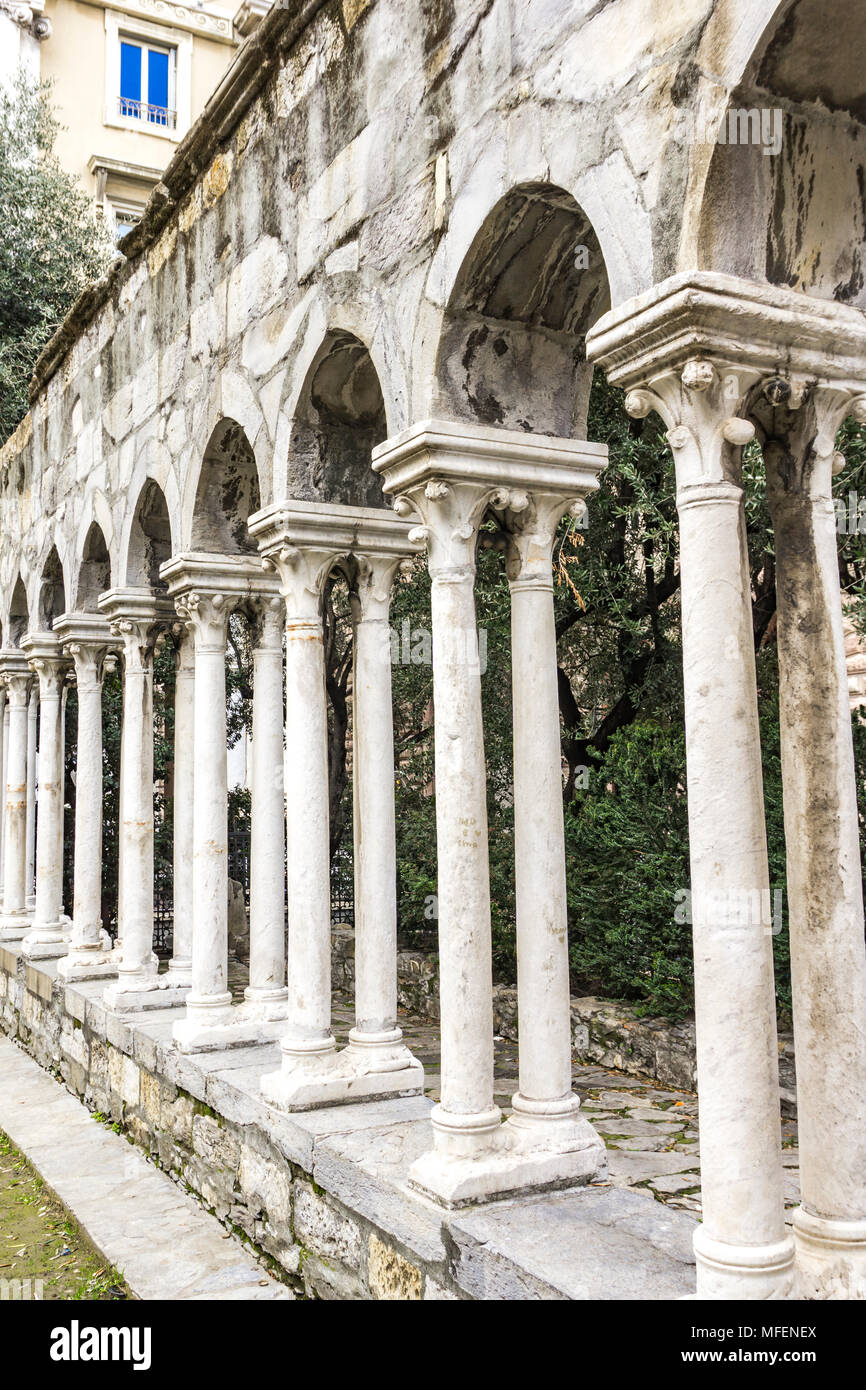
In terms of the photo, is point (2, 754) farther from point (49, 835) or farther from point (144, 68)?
point (144, 68)

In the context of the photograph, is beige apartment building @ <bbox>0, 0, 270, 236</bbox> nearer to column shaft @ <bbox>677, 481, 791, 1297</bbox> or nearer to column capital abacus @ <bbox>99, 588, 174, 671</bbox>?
column capital abacus @ <bbox>99, 588, 174, 671</bbox>

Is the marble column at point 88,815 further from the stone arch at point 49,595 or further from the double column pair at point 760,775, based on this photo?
the double column pair at point 760,775

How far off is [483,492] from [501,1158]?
2192 millimetres

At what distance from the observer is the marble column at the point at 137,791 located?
736cm

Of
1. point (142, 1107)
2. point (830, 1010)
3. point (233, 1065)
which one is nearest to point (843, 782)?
point (830, 1010)

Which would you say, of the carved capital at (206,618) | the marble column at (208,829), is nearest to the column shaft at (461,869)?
the marble column at (208,829)

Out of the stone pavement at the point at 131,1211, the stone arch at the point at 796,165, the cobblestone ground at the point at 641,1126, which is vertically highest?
the stone arch at the point at 796,165

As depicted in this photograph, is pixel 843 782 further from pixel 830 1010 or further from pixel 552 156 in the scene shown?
pixel 552 156

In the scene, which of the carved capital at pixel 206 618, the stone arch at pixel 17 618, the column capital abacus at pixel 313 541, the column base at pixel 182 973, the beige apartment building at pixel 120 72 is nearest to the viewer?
the column capital abacus at pixel 313 541

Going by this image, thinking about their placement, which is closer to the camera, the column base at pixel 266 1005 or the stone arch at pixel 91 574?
the column base at pixel 266 1005

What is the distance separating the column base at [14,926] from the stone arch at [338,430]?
684cm

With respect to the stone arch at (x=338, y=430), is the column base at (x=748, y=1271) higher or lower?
lower

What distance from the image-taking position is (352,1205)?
395 cm
